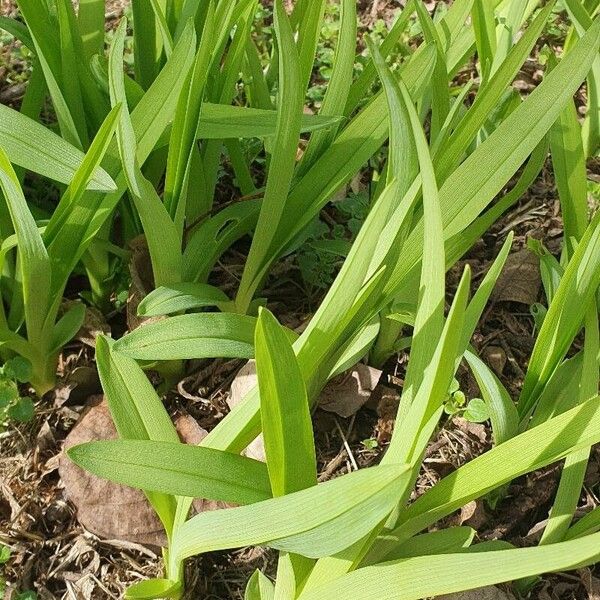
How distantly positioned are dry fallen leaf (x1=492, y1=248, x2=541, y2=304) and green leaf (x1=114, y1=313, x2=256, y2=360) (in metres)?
0.62

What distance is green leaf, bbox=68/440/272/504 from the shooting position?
2.59ft

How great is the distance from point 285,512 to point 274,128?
0.64 m

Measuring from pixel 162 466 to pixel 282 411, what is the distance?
0.15 m

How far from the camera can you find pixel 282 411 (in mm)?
767

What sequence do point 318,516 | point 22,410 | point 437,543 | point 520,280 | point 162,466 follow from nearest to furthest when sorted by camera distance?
point 318,516 → point 162,466 → point 437,543 → point 22,410 → point 520,280

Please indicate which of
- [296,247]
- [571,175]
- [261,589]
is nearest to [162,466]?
[261,589]

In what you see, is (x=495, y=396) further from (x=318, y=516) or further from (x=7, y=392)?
(x=7, y=392)

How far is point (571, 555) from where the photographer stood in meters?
0.64

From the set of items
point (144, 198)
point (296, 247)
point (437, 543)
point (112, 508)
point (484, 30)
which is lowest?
point (112, 508)

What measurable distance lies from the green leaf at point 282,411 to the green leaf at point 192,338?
0.23m

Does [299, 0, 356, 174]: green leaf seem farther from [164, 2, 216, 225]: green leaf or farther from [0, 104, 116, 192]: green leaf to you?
[0, 104, 116, 192]: green leaf

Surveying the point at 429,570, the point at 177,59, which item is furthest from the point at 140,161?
the point at 429,570

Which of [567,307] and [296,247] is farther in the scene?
[296,247]

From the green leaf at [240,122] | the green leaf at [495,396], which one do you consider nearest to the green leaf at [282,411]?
the green leaf at [495,396]
